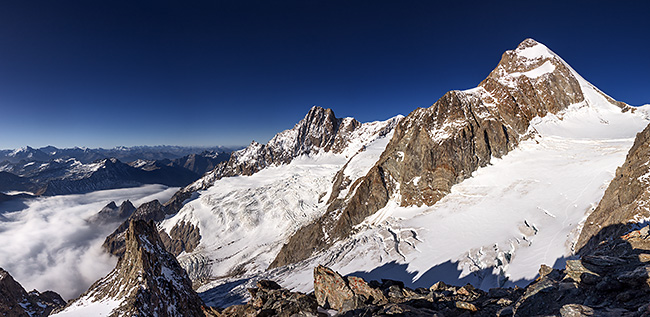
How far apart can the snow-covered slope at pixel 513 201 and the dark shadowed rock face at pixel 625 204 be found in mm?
4895

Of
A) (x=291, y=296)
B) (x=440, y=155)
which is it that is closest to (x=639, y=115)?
(x=440, y=155)

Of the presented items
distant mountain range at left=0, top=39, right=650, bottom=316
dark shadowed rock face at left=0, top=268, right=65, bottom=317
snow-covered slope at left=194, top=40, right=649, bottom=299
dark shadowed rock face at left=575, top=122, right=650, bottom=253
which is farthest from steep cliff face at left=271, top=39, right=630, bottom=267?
dark shadowed rock face at left=0, top=268, right=65, bottom=317

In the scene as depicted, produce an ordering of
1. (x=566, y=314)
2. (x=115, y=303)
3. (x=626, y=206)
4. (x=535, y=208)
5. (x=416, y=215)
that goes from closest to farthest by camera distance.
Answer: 1. (x=566, y=314)
2. (x=626, y=206)
3. (x=115, y=303)
4. (x=535, y=208)
5. (x=416, y=215)

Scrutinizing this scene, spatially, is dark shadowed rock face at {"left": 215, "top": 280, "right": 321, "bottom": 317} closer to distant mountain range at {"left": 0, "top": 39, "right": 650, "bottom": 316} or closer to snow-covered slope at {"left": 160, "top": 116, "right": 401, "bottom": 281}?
distant mountain range at {"left": 0, "top": 39, "right": 650, "bottom": 316}

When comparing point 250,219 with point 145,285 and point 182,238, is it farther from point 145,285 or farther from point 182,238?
point 145,285

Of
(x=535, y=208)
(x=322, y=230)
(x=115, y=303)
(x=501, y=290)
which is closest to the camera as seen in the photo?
(x=501, y=290)

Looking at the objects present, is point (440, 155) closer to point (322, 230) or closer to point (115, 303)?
point (322, 230)

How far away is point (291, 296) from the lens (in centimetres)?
1992

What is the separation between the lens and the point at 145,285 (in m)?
37.3

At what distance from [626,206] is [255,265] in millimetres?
112104

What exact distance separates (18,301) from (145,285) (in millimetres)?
43028

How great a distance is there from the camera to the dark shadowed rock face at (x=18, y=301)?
155 ft

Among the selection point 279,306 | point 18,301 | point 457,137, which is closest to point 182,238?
point 18,301

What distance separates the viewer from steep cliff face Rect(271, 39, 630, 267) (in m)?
78.8
